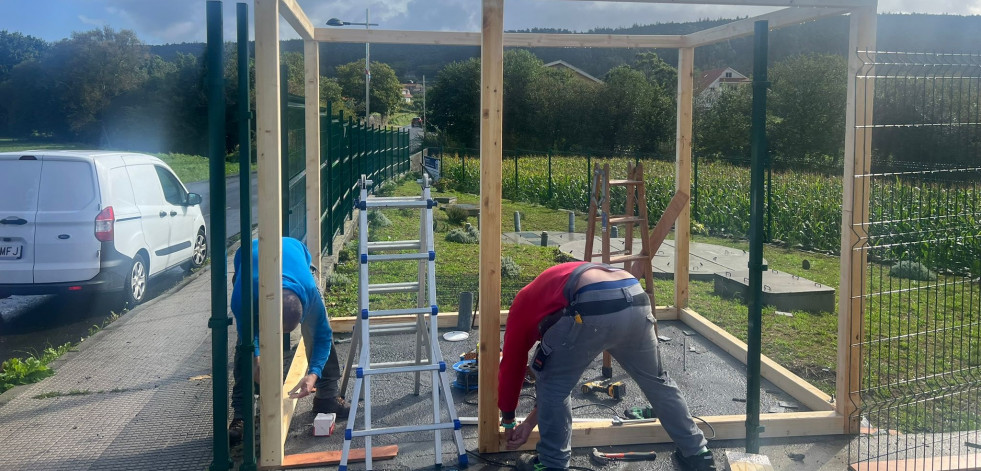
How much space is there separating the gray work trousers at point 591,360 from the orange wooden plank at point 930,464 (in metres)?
1.08

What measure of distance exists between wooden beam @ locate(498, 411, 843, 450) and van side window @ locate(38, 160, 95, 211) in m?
6.72

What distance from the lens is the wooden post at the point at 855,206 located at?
4977 millimetres

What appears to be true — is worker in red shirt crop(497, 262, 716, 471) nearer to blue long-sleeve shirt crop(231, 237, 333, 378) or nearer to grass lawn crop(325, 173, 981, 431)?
blue long-sleeve shirt crop(231, 237, 333, 378)

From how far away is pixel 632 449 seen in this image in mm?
4984

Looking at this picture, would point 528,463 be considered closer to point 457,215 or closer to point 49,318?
point 49,318

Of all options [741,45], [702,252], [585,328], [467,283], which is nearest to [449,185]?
[702,252]

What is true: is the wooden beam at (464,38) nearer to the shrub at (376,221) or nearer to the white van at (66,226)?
the white van at (66,226)

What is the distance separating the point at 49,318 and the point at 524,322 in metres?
7.65

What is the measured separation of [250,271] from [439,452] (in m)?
1.52

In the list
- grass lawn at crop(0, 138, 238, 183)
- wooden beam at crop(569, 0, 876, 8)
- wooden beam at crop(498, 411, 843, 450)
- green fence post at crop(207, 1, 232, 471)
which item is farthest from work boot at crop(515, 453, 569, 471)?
grass lawn at crop(0, 138, 238, 183)

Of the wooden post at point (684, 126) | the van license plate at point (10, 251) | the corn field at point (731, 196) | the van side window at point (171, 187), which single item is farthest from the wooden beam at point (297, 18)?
the corn field at point (731, 196)

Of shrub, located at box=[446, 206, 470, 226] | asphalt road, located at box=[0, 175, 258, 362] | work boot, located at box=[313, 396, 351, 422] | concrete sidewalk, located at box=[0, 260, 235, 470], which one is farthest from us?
shrub, located at box=[446, 206, 470, 226]

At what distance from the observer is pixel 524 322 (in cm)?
420

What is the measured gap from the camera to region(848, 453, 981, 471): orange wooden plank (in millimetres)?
4559
